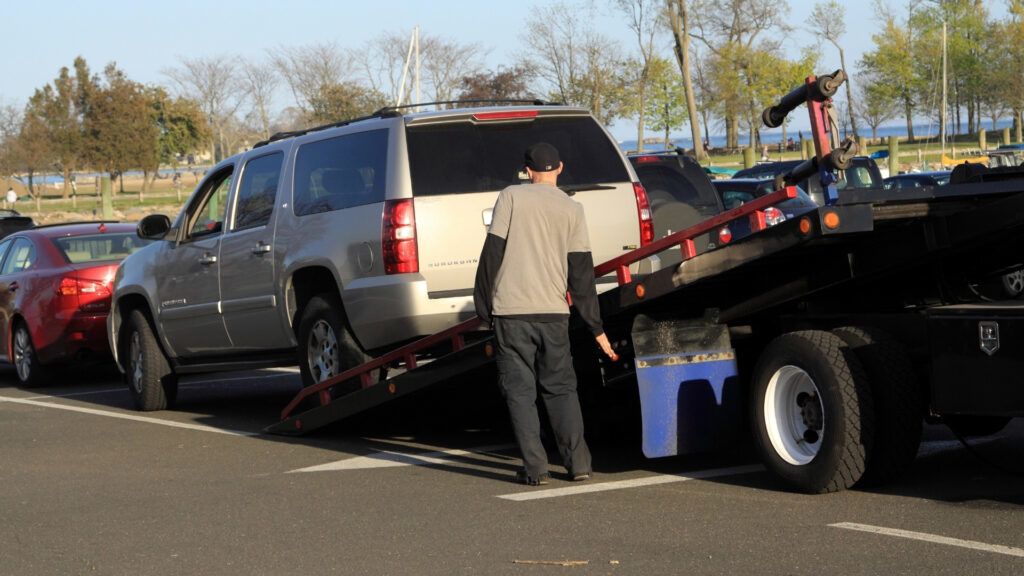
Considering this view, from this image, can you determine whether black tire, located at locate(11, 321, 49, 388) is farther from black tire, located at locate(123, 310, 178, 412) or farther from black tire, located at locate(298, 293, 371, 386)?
black tire, located at locate(298, 293, 371, 386)

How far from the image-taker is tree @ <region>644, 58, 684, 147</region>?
6738 centimetres

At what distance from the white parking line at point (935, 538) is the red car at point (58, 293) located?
9.92 metres

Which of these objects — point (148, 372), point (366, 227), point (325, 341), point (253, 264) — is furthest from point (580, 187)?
point (148, 372)

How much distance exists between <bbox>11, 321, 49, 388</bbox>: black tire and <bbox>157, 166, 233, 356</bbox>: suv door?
356 cm

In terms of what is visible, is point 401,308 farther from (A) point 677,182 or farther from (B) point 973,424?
(A) point 677,182

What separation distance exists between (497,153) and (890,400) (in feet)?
11.5

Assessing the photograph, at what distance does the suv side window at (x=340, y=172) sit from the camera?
29.1 feet

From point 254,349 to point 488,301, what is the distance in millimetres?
3652

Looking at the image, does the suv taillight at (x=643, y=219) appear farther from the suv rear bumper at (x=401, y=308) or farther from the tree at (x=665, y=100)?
the tree at (x=665, y=100)

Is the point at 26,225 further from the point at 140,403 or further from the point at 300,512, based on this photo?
the point at 300,512

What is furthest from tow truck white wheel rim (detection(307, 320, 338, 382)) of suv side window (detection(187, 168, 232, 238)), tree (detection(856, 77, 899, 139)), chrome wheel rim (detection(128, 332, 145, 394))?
tree (detection(856, 77, 899, 139))

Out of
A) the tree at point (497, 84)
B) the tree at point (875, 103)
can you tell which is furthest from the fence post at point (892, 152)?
the tree at point (875, 103)

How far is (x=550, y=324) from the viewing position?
723cm

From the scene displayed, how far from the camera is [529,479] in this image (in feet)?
24.0
